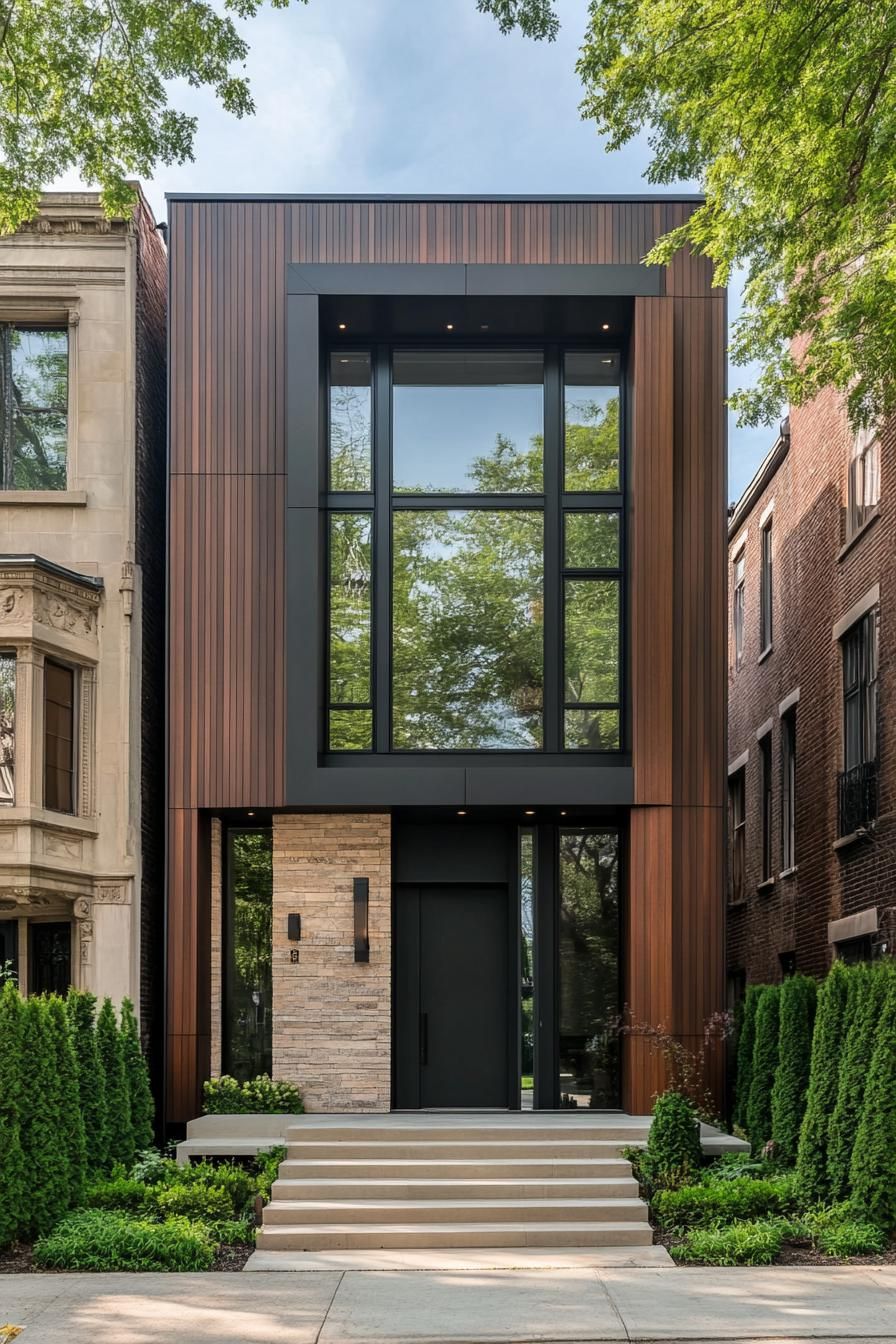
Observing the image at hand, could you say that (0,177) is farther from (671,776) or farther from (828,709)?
(828,709)

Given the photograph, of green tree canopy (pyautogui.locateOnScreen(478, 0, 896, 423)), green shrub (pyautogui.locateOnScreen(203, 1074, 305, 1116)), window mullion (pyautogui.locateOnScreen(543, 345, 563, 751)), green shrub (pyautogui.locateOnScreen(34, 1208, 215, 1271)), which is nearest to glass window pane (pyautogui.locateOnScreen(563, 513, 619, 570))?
window mullion (pyautogui.locateOnScreen(543, 345, 563, 751))

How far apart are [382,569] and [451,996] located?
15.4 feet

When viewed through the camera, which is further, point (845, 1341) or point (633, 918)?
point (633, 918)

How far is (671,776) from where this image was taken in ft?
48.6

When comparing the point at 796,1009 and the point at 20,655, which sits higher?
the point at 20,655

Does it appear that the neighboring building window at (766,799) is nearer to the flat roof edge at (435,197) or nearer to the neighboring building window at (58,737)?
the flat roof edge at (435,197)

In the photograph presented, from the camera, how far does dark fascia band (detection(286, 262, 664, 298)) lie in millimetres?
14953

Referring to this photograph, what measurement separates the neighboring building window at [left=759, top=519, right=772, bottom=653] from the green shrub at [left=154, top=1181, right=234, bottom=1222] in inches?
537

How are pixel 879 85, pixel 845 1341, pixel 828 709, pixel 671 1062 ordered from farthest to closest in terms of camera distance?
pixel 828 709
pixel 671 1062
pixel 879 85
pixel 845 1341

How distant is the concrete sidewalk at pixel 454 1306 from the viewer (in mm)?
8422

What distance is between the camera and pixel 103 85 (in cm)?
1086

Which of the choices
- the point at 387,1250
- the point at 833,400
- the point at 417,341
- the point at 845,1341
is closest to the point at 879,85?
the point at 417,341

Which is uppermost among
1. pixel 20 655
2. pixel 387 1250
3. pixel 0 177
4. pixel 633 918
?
pixel 0 177

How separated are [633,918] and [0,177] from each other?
9.07 meters
